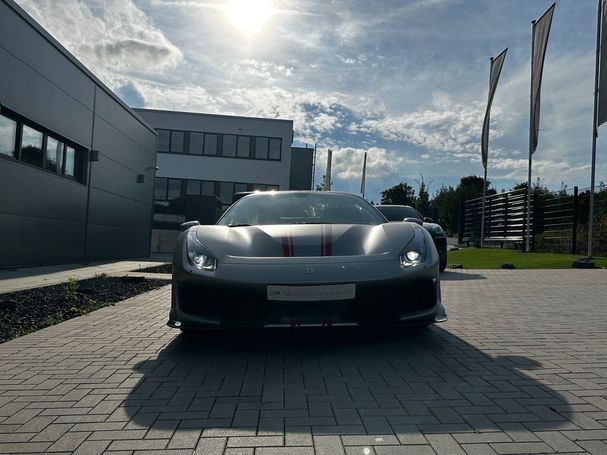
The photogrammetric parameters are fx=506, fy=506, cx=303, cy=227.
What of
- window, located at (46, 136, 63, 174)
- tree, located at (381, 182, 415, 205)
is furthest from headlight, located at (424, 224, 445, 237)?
tree, located at (381, 182, 415, 205)

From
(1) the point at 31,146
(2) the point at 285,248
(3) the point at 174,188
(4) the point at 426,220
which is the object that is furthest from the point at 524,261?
(3) the point at 174,188

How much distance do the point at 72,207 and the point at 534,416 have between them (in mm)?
12691

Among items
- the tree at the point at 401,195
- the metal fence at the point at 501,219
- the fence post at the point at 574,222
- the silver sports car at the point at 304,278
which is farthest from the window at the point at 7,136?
the tree at the point at 401,195

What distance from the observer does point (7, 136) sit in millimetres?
9992

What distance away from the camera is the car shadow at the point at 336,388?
2576mm

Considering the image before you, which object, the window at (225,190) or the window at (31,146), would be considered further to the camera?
the window at (225,190)

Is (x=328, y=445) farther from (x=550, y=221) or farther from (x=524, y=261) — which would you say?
(x=550, y=221)

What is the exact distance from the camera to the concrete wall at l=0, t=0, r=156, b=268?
395 inches

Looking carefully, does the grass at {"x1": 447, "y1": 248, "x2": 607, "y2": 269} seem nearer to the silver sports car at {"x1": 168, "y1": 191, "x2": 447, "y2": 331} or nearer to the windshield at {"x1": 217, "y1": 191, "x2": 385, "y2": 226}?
the windshield at {"x1": 217, "y1": 191, "x2": 385, "y2": 226}

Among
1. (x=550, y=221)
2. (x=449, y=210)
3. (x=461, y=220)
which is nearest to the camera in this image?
(x=550, y=221)

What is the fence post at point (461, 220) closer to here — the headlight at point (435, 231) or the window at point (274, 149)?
the window at point (274, 149)

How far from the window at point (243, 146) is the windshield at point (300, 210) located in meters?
29.1

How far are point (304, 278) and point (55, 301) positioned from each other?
415 cm

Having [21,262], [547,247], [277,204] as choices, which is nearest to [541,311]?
[277,204]
